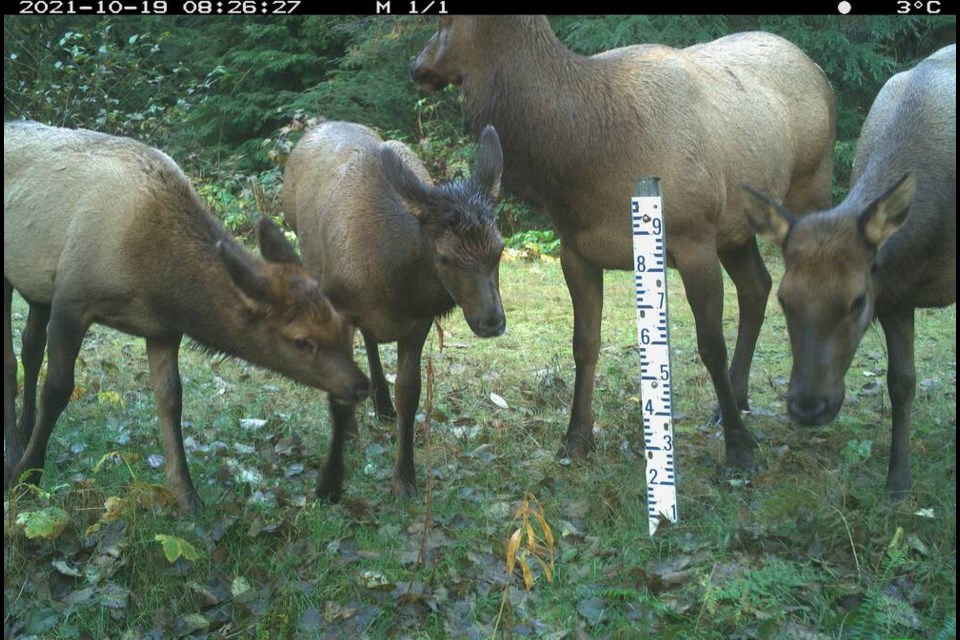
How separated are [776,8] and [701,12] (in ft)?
Result: 3.45

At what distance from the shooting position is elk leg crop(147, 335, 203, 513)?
6039mm

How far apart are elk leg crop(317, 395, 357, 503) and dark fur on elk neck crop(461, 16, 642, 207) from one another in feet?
6.15

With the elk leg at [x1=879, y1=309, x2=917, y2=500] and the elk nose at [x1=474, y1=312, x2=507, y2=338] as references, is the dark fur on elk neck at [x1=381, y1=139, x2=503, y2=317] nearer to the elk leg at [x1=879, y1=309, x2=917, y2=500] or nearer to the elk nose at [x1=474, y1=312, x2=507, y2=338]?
the elk nose at [x1=474, y1=312, x2=507, y2=338]

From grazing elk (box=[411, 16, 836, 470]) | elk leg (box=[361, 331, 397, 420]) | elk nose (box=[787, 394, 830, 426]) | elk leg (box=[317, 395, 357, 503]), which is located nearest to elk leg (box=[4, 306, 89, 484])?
elk leg (box=[317, 395, 357, 503])

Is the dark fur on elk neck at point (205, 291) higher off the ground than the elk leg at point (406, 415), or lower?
higher

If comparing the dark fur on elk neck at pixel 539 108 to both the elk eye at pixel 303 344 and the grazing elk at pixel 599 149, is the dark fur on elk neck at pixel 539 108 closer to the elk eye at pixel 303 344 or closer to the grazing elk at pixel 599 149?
the grazing elk at pixel 599 149

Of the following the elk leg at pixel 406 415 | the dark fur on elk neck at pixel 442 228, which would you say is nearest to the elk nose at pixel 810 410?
the dark fur on elk neck at pixel 442 228

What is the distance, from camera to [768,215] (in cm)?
554

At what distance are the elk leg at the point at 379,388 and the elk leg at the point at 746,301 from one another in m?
2.69

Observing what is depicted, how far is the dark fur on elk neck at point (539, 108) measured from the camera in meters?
6.71

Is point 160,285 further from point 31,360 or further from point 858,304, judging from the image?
point 858,304

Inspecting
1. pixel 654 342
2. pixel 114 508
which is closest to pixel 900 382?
pixel 654 342

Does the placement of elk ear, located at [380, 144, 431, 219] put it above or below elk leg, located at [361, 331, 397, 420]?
above

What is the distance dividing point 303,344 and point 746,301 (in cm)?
386
